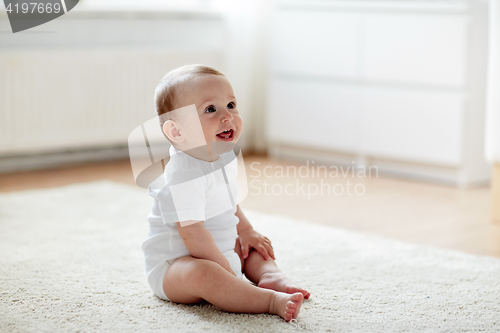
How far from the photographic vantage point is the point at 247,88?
11.5ft

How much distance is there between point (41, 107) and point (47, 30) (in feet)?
1.13

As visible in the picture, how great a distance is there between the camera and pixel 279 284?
123 cm

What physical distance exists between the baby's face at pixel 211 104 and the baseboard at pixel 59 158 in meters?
1.90

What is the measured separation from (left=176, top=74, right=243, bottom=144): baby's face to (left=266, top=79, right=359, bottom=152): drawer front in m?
1.77

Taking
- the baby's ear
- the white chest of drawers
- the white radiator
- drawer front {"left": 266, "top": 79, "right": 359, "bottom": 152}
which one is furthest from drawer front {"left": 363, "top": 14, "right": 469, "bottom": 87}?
the baby's ear

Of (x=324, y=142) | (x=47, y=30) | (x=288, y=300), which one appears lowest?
(x=324, y=142)

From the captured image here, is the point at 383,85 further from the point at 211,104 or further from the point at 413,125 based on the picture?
the point at 211,104

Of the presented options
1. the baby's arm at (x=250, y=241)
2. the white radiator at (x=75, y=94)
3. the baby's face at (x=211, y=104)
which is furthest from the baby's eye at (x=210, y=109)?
the white radiator at (x=75, y=94)

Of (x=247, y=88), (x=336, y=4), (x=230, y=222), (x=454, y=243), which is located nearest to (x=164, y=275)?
(x=230, y=222)

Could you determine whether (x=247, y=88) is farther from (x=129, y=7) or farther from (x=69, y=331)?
(x=69, y=331)

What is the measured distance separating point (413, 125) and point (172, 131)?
5.57 ft

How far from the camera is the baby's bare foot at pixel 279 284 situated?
121 centimetres

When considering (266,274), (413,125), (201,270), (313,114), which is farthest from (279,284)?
(313,114)

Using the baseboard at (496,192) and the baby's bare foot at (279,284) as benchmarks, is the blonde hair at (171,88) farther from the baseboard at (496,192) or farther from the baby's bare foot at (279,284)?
the baseboard at (496,192)
